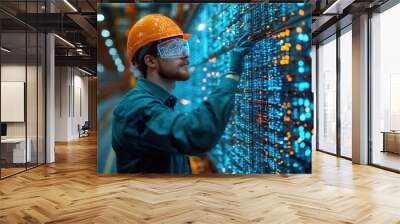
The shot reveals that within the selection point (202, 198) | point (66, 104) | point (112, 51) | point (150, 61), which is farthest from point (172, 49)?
point (66, 104)

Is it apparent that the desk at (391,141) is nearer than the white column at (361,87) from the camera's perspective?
Yes

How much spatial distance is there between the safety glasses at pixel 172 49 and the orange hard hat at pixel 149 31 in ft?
0.34

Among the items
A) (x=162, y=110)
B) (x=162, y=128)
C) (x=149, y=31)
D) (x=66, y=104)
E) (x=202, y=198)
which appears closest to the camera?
(x=202, y=198)

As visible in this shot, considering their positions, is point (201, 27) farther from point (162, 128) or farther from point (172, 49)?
point (162, 128)

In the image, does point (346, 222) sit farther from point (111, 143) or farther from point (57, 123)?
point (57, 123)

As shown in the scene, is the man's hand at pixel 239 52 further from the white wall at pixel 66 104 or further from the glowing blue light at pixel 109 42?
the white wall at pixel 66 104

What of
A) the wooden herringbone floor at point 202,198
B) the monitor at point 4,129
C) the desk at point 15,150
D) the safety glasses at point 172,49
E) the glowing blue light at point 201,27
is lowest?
the wooden herringbone floor at point 202,198

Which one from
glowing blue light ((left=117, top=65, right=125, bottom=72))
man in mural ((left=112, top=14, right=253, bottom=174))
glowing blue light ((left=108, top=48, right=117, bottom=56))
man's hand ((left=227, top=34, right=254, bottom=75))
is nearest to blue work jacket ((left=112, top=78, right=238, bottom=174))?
man in mural ((left=112, top=14, right=253, bottom=174))

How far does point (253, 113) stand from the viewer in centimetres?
593

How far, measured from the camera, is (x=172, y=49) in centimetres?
541

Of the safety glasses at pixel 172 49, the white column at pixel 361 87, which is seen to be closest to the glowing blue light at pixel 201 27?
the safety glasses at pixel 172 49

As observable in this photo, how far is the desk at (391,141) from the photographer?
7232 millimetres

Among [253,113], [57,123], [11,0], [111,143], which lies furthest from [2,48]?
[57,123]

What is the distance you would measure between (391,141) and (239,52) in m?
3.80
